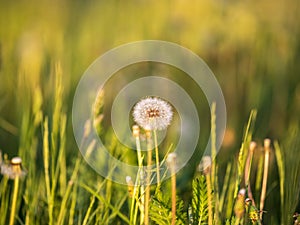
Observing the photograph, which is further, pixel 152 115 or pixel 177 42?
pixel 177 42

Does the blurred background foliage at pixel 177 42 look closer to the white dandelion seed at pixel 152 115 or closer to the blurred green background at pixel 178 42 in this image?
the blurred green background at pixel 178 42

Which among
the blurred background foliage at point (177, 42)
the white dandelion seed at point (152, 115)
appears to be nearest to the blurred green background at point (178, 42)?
the blurred background foliage at point (177, 42)

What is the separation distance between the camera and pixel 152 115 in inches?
42.6

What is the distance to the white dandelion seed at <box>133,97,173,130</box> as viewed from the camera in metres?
1.08

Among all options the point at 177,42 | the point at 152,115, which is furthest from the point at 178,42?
the point at 152,115

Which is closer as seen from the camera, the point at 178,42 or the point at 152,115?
the point at 152,115

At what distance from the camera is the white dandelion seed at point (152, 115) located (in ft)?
3.54

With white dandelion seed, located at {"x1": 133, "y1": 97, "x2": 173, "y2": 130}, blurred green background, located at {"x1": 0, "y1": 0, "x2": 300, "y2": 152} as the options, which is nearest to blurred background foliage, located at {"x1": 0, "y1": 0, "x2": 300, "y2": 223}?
blurred green background, located at {"x1": 0, "y1": 0, "x2": 300, "y2": 152}

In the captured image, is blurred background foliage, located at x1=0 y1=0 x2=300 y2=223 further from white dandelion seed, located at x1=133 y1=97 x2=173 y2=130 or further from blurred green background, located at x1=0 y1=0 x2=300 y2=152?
white dandelion seed, located at x1=133 y1=97 x2=173 y2=130

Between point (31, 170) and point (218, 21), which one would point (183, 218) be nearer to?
point (31, 170)

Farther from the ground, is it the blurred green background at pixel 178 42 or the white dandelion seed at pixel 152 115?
the blurred green background at pixel 178 42

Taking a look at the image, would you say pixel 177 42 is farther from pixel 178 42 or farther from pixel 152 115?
pixel 152 115

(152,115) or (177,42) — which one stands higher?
(177,42)

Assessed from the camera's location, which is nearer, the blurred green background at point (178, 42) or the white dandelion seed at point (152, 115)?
the white dandelion seed at point (152, 115)
